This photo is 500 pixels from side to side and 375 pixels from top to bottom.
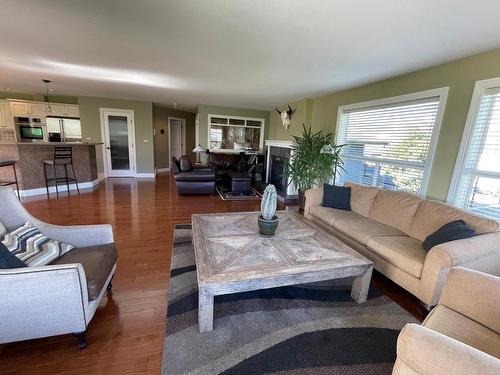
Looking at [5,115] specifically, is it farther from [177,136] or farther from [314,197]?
[314,197]

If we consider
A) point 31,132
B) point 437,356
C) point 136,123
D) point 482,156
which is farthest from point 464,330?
point 31,132

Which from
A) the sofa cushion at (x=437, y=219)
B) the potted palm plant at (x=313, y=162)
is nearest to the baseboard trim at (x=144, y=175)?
the potted palm plant at (x=313, y=162)

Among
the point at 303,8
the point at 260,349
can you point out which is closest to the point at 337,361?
the point at 260,349

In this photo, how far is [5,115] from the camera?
673 cm

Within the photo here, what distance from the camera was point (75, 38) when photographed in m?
2.57

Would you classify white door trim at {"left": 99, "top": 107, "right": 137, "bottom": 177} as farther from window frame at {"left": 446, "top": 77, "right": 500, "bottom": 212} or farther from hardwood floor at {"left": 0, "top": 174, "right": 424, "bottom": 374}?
window frame at {"left": 446, "top": 77, "right": 500, "bottom": 212}

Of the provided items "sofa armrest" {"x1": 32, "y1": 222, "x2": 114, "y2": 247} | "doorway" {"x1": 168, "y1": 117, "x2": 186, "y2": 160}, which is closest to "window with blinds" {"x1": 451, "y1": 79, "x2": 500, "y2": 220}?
"sofa armrest" {"x1": 32, "y1": 222, "x2": 114, "y2": 247}

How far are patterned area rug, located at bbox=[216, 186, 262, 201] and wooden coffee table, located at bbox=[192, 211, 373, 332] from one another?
9.18 ft

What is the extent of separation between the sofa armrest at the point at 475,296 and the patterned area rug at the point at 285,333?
0.54 m

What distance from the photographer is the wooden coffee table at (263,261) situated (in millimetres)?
1612

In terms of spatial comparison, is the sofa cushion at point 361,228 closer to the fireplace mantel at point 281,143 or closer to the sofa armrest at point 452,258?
the sofa armrest at point 452,258

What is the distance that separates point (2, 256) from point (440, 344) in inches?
87.0

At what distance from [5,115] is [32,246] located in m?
8.13

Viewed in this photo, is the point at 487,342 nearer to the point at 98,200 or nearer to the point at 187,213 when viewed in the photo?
the point at 187,213
